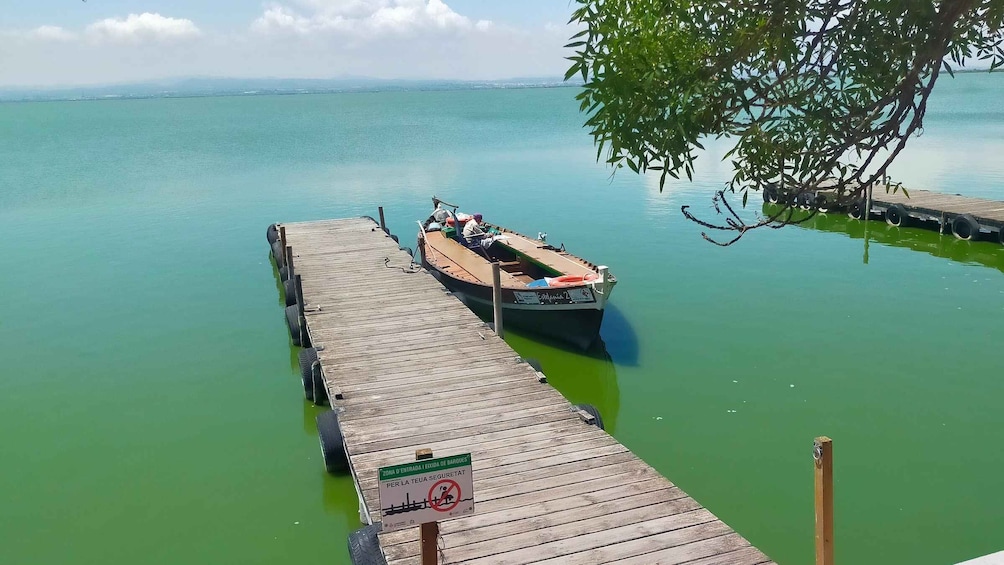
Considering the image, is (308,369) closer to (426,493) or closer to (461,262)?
(461,262)

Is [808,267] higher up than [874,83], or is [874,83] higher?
[874,83]

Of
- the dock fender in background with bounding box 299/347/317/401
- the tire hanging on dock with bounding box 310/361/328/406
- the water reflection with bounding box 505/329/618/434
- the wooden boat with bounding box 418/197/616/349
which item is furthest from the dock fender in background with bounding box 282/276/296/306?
the water reflection with bounding box 505/329/618/434

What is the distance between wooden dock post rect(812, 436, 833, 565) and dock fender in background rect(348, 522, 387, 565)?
3501 mm

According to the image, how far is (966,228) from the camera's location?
23172mm

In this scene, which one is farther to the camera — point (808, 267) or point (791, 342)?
point (808, 267)

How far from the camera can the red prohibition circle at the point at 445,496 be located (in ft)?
16.4

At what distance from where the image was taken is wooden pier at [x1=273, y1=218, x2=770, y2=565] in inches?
257

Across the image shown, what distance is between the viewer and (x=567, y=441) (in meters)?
8.49

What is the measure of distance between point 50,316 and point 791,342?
53.9 ft

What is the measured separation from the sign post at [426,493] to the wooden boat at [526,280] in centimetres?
896

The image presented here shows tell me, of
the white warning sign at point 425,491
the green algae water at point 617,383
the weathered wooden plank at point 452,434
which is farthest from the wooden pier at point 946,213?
the white warning sign at point 425,491

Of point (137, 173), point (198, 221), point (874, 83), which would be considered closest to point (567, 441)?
point (874, 83)

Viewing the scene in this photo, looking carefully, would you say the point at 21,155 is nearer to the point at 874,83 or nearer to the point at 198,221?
the point at 198,221

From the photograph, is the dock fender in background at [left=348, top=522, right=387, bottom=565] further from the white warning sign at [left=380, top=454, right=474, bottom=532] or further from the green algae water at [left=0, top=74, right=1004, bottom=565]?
the green algae water at [left=0, top=74, right=1004, bottom=565]
